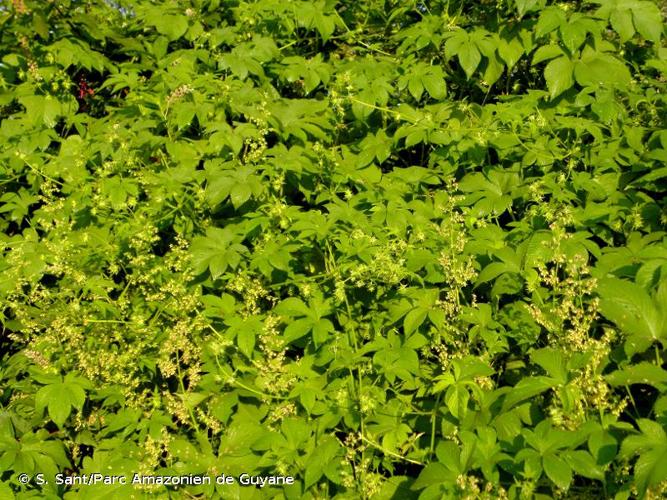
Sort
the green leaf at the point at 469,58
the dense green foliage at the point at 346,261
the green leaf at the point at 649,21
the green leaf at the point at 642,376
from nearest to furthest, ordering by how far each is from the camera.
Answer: the green leaf at the point at 642,376 < the dense green foliage at the point at 346,261 < the green leaf at the point at 649,21 < the green leaf at the point at 469,58

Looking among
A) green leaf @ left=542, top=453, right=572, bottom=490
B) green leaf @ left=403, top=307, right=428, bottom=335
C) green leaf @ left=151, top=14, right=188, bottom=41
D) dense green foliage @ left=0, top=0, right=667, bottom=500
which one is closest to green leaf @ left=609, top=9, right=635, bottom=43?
dense green foliage @ left=0, top=0, right=667, bottom=500

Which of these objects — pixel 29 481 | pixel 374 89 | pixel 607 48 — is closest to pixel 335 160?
pixel 374 89

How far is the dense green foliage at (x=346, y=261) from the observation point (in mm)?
1946

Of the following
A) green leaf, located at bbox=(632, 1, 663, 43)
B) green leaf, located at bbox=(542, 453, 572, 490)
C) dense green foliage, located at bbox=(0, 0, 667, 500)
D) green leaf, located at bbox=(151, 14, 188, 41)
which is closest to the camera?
green leaf, located at bbox=(542, 453, 572, 490)

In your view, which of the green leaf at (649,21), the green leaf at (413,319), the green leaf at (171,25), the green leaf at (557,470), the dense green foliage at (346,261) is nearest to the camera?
the green leaf at (557,470)

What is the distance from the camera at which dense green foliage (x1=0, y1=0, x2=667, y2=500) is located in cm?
195

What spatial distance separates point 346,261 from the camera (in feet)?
8.01

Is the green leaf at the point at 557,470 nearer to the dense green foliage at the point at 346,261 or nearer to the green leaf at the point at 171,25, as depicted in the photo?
the dense green foliage at the point at 346,261

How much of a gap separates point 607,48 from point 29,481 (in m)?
3.21

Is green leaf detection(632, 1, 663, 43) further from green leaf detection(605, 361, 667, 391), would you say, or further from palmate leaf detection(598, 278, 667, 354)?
green leaf detection(605, 361, 667, 391)

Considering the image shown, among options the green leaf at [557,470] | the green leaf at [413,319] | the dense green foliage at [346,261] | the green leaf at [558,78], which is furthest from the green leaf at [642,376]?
the green leaf at [558,78]

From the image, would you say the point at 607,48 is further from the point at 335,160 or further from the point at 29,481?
the point at 29,481

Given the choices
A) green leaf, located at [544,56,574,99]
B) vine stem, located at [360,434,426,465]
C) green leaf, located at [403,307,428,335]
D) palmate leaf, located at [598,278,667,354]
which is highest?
green leaf, located at [544,56,574,99]

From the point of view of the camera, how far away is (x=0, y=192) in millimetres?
3410
